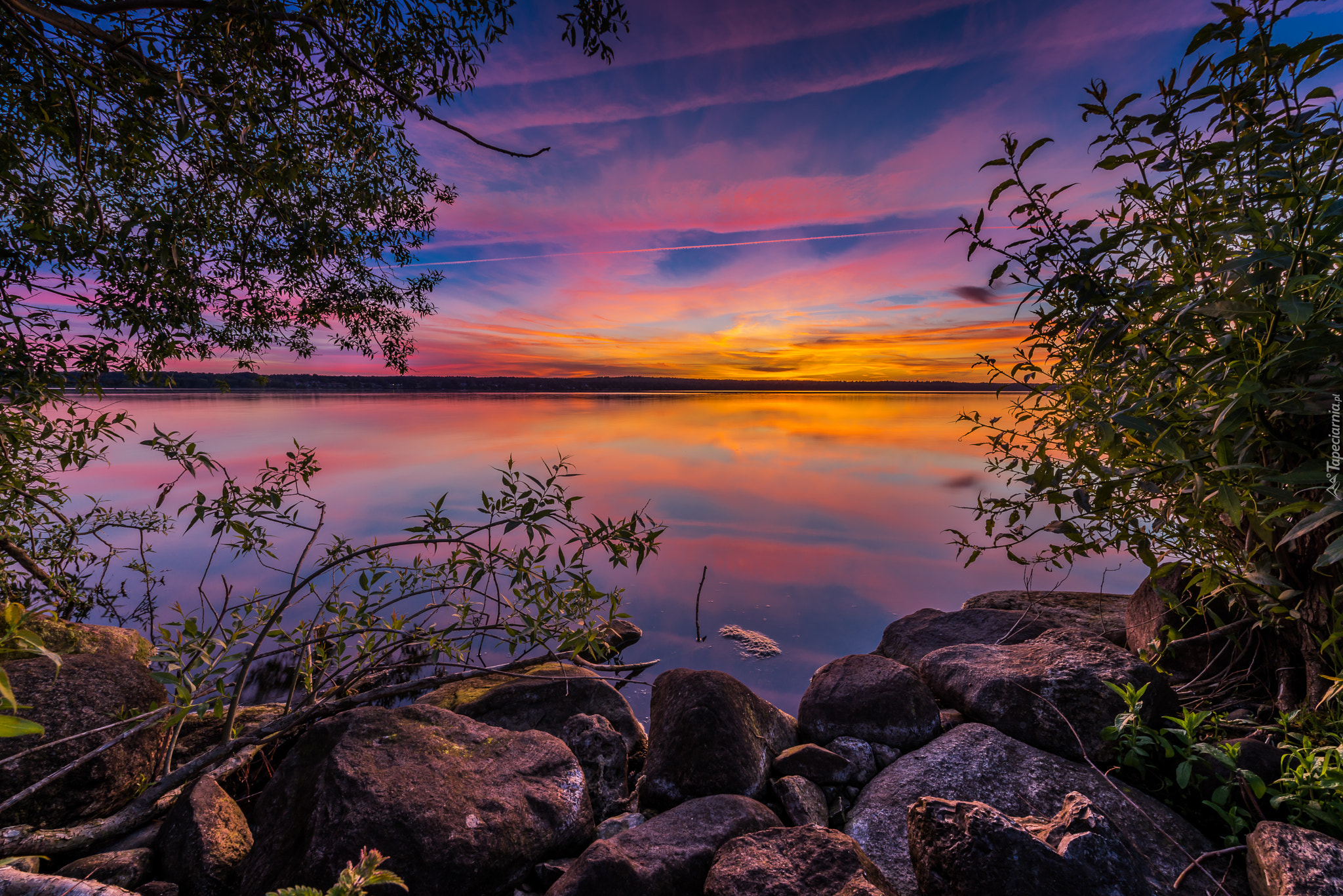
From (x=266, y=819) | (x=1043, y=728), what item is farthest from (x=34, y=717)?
(x=1043, y=728)

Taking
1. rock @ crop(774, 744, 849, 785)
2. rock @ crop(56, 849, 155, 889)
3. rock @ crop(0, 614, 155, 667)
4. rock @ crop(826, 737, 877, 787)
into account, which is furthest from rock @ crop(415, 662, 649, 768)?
rock @ crop(0, 614, 155, 667)

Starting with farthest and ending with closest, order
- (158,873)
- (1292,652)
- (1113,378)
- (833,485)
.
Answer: (833,485), (1292,652), (1113,378), (158,873)

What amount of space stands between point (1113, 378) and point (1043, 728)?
2.04m

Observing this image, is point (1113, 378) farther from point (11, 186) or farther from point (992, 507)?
point (11, 186)

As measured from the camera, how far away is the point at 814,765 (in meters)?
3.46

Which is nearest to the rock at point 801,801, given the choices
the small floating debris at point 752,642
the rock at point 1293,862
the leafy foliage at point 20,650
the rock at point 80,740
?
the rock at point 1293,862

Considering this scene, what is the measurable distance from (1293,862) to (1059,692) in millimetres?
1189

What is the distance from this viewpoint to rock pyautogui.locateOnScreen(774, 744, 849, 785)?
3418mm

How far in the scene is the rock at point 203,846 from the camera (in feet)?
7.70

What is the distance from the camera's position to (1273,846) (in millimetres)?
1946

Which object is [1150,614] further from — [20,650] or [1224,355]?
[20,650]

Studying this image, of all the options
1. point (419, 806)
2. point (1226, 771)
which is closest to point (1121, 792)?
point (1226, 771)

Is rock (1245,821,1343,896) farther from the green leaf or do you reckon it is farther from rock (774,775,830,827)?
the green leaf

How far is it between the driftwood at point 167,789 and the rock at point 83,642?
1.20 metres
